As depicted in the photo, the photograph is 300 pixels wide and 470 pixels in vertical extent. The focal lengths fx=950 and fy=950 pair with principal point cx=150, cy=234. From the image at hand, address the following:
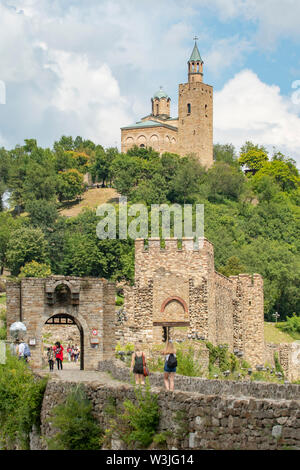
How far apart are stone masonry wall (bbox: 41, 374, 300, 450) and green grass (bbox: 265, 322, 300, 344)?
4958cm

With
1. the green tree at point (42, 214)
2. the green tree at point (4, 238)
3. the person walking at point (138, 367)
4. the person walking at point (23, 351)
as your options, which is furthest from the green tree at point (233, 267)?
the person walking at point (138, 367)

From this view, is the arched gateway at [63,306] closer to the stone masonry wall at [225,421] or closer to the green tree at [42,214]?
the stone masonry wall at [225,421]

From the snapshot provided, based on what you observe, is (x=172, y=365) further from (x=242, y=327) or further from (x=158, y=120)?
(x=158, y=120)

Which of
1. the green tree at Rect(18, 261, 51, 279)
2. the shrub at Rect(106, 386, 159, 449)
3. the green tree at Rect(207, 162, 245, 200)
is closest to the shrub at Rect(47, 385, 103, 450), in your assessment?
the shrub at Rect(106, 386, 159, 449)

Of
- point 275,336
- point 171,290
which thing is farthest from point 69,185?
point 171,290

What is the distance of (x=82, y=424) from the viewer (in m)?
13.4

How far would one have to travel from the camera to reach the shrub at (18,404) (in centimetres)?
1579

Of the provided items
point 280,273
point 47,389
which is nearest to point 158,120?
point 280,273

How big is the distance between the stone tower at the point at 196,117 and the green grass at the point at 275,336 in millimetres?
52616

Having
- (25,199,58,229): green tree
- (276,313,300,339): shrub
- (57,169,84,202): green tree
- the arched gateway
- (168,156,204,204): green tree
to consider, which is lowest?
the arched gateway

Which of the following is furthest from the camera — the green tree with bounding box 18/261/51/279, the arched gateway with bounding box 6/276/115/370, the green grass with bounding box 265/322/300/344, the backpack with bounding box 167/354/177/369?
the green tree with bounding box 18/261/51/279

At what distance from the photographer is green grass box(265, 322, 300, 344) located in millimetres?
61938

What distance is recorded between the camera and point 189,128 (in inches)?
4732

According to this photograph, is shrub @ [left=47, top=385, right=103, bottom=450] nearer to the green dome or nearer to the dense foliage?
the dense foliage
